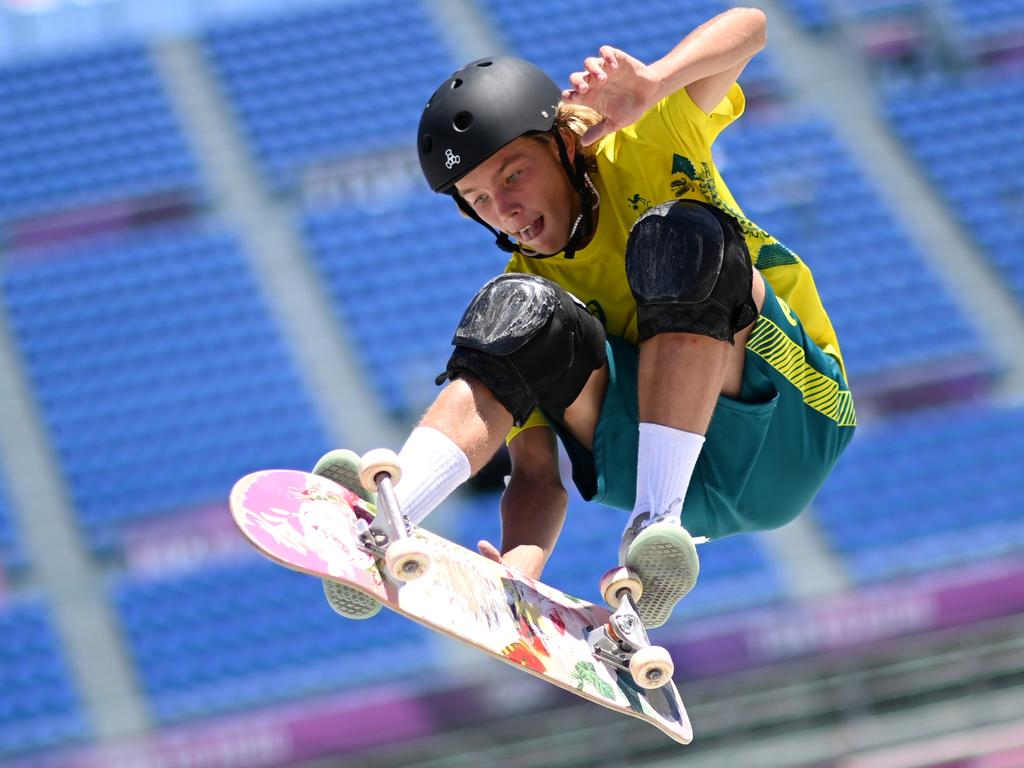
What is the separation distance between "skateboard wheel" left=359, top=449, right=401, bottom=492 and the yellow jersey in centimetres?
79

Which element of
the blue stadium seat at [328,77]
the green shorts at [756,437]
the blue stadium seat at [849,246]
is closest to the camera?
the green shorts at [756,437]

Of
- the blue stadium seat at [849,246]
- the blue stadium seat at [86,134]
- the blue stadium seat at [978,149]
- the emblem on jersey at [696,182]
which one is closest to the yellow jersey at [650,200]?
the emblem on jersey at [696,182]

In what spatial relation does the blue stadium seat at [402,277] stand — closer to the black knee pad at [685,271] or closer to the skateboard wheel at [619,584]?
the skateboard wheel at [619,584]

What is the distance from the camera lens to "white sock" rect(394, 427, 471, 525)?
3490mm

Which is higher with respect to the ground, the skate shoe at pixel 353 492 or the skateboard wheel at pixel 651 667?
the skate shoe at pixel 353 492

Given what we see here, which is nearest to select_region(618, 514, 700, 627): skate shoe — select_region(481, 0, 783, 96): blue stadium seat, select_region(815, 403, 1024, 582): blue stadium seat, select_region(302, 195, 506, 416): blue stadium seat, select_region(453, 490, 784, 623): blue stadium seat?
select_region(453, 490, 784, 623): blue stadium seat

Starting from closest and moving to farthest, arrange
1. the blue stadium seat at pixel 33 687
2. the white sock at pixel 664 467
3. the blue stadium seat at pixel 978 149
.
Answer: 1. the white sock at pixel 664 467
2. the blue stadium seat at pixel 33 687
3. the blue stadium seat at pixel 978 149

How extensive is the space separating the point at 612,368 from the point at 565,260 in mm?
334

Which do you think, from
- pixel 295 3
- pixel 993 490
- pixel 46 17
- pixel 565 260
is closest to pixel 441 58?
pixel 295 3

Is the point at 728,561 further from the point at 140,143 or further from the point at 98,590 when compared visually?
the point at 140,143

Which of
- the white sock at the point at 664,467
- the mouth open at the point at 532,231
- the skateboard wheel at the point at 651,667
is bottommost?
the skateboard wheel at the point at 651,667

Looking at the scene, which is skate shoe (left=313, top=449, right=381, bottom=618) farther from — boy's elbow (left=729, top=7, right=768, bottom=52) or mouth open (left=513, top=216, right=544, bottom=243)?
boy's elbow (left=729, top=7, right=768, bottom=52)

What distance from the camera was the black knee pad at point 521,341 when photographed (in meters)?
3.52

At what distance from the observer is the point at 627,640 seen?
12.1 ft
